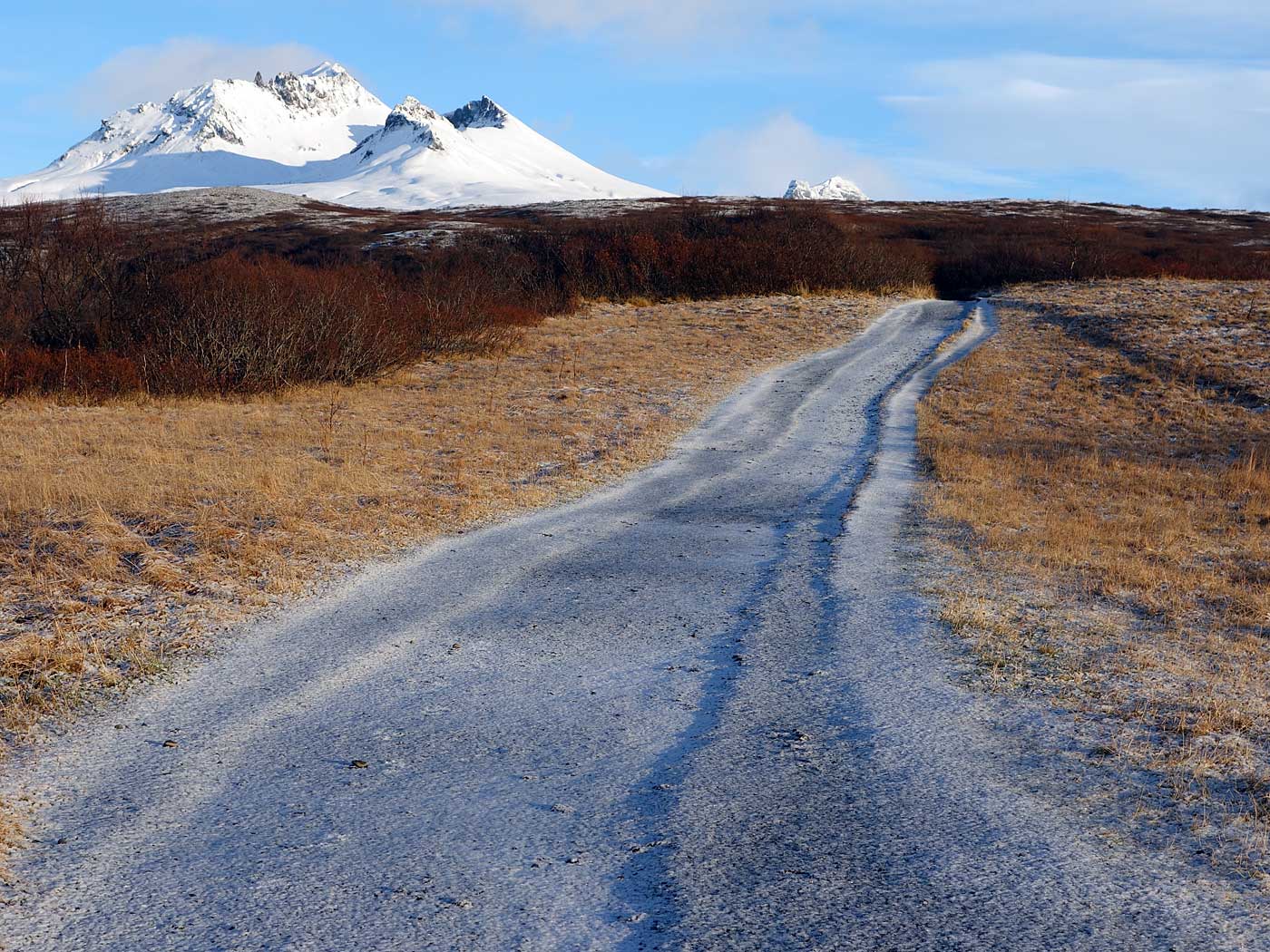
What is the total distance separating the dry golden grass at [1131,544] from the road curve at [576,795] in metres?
0.73

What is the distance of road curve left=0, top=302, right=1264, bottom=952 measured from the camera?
3.66 metres

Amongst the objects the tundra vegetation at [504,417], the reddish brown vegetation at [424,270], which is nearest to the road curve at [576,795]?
the tundra vegetation at [504,417]

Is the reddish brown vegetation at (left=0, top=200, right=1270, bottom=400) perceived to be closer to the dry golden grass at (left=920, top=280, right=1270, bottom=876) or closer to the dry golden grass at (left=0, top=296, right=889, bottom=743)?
the dry golden grass at (left=0, top=296, right=889, bottom=743)

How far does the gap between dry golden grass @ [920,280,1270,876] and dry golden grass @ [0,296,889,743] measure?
203 inches

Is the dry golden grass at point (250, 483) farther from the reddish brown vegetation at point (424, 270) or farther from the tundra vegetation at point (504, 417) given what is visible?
the reddish brown vegetation at point (424, 270)

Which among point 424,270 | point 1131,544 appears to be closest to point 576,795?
point 1131,544

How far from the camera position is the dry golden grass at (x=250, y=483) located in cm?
711

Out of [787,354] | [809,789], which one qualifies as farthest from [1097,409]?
[809,789]

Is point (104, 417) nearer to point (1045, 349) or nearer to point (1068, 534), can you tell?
point (1068, 534)

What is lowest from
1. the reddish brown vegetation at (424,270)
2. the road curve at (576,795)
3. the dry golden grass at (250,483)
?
the road curve at (576,795)

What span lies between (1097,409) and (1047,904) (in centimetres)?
1843

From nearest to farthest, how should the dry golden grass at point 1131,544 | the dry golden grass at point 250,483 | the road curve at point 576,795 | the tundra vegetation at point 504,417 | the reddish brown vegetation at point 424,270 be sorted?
the road curve at point 576,795
the dry golden grass at point 1131,544
the dry golden grass at point 250,483
the tundra vegetation at point 504,417
the reddish brown vegetation at point 424,270

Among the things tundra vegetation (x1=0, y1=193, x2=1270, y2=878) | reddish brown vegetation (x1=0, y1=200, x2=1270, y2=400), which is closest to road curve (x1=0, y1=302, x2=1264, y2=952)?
tundra vegetation (x1=0, y1=193, x2=1270, y2=878)

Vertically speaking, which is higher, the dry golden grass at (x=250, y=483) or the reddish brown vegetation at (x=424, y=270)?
the reddish brown vegetation at (x=424, y=270)
